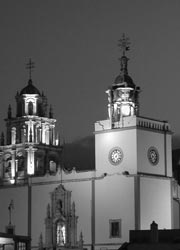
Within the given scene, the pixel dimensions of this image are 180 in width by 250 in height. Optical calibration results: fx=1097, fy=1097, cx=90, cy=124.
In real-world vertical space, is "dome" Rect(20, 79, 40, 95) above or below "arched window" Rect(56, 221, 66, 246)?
above

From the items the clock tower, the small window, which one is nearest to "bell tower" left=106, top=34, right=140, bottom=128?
the clock tower

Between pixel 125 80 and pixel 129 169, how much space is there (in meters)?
7.31

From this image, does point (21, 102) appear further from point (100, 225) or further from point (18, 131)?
point (100, 225)

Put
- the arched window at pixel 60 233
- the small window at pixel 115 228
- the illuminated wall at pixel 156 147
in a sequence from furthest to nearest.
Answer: the arched window at pixel 60 233 < the illuminated wall at pixel 156 147 < the small window at pixel 115 228

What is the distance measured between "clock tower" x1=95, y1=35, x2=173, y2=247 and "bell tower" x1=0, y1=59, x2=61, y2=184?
296 inches

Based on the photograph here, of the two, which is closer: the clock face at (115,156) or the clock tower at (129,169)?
the clock tower at (129,169)

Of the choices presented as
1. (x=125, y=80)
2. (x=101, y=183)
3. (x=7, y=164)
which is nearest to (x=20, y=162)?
(x=7, y=164)

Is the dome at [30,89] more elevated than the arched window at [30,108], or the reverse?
the dome at [30,89]

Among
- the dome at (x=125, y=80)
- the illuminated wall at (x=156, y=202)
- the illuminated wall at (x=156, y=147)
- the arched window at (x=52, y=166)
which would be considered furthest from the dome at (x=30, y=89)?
the illuminated wall at (x=156, y=202)

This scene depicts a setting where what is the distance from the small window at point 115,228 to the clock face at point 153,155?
516cm

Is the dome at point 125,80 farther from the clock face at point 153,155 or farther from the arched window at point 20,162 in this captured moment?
the arched window at point 20,162

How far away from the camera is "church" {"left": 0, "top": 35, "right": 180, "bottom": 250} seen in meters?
79.8

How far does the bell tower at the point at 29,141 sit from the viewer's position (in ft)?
288

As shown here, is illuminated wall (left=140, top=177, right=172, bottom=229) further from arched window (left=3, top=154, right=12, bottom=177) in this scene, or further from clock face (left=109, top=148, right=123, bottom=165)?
arched window (left=3, top=154, right=12, bottom=177)
